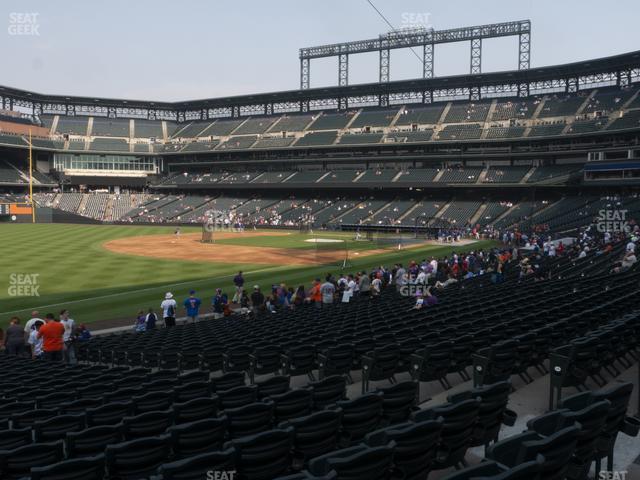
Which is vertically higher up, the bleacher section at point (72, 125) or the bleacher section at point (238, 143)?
the bleacher section at point (72, 125)

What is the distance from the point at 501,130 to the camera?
74.2m

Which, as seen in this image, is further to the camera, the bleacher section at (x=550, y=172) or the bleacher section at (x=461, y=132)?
the bleacher section at (x=461, y=132)

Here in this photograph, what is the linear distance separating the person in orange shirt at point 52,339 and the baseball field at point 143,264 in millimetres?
6766

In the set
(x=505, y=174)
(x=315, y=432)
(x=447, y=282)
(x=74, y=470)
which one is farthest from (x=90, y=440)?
(x=505, y=174)

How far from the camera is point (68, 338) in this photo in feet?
51.2

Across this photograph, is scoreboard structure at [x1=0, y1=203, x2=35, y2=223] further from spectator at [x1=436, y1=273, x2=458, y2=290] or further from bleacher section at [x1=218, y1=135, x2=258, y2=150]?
spectator at [x1=436, y1=273, x2=458, y2=290]

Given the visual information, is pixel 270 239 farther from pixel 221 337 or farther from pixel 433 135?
pixel 221 337

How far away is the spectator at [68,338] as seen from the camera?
607 inches

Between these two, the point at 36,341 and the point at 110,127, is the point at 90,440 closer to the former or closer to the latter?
the point at 36,341

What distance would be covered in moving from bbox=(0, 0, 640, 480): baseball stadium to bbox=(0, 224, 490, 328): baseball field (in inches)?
12.8

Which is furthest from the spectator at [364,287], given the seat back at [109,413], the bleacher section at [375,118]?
the bleacher section at [375,118]

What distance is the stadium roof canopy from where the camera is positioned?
234 ft

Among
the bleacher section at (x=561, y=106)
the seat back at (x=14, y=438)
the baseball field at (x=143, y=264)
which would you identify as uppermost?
the bleacher section at (x=561, y=106)

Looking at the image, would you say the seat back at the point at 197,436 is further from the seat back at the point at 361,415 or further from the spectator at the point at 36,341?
the spectator at the point at 36,341
